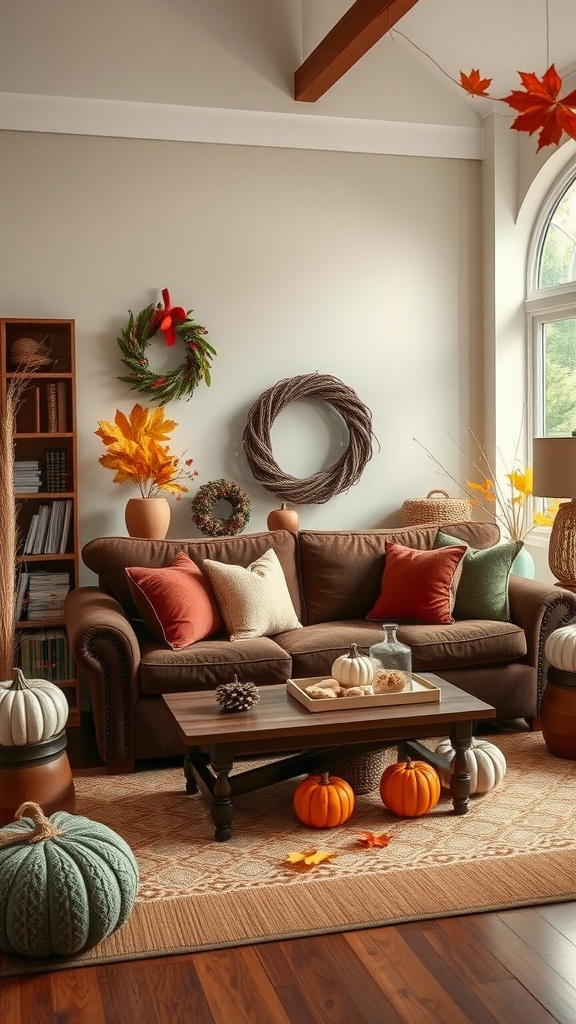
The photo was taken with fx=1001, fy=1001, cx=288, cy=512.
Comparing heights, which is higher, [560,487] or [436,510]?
[560,487]

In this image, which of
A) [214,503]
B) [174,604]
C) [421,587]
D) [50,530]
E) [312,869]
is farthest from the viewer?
[214,503]

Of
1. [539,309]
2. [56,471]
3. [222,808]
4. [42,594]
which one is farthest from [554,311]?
[222,808]

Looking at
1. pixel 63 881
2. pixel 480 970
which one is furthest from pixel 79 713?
pixel 480 970

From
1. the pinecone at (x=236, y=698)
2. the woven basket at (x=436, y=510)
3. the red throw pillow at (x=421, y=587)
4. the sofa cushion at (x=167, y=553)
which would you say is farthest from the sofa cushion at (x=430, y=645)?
the woven basket at (x=436, y=510)

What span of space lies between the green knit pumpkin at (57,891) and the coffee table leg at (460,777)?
51.1 inches

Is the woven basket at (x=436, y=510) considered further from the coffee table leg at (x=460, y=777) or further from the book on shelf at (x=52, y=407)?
the coffee table leg at (x=460, y=777)

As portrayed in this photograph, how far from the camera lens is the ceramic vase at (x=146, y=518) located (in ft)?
16.6

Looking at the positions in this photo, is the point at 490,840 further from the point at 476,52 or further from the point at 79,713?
the point at 476,52

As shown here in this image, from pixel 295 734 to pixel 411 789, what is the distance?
47 cm

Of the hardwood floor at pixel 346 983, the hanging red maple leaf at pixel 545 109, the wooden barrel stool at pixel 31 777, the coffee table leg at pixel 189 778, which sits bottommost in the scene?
the hardwood floor at pixel 346 983

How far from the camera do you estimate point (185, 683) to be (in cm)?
407

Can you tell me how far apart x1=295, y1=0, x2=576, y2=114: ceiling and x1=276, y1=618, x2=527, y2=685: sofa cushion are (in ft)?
8.97

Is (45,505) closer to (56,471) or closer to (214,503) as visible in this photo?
(56,471)

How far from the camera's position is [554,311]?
5676mm
